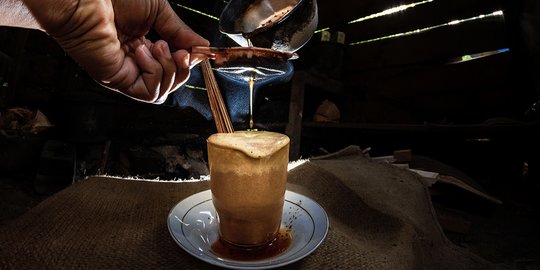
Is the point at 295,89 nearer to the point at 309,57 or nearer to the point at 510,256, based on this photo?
the point at 309,57

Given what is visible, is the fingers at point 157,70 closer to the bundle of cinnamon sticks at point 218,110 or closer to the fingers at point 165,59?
the fingers at point 165,59

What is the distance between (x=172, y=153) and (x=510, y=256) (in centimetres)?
413

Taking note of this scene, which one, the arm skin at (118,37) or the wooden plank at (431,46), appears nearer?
the arm skin at (118,37)

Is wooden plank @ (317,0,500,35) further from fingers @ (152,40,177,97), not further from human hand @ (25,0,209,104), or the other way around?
fingers @ (152,40,177,97)

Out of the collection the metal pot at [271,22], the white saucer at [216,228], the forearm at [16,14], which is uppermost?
the metal pot at [271,22]

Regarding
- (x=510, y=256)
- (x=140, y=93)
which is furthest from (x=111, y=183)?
(x=510, y=256)

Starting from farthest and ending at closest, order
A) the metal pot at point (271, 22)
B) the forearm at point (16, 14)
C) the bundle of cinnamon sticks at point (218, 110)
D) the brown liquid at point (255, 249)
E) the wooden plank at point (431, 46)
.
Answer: the wooden plank at point (431, 46), the metal pot at point (271, 22), the bundle of cinnamon sticks at point (218, 110), the forearm at point (16, 14), the brown liquid at point (255, 249)

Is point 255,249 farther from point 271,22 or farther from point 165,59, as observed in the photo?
point 271,22

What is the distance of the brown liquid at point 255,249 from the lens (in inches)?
36.7

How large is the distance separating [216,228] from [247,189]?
0.73ft

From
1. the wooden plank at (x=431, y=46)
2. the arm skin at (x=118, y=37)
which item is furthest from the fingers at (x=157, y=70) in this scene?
the wooden plank at (x=431, y=46)

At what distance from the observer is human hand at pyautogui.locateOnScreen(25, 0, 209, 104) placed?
1.27 metres

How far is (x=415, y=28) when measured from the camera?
410 cm

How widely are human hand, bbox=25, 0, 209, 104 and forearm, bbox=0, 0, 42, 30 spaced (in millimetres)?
22
